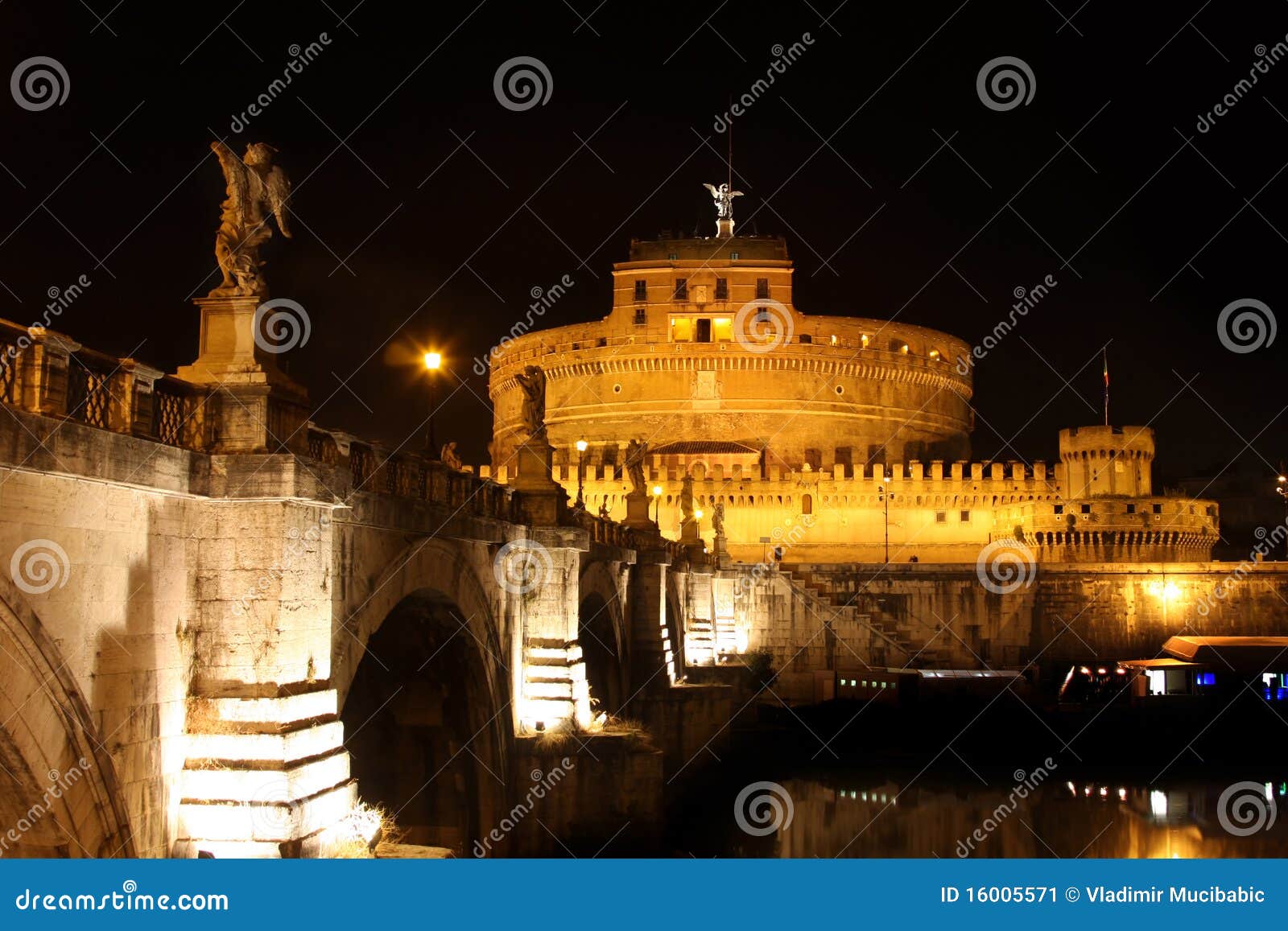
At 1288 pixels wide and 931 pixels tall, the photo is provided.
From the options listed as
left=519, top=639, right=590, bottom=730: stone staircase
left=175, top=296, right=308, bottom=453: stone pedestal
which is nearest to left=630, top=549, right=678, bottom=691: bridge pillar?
left=519, top=639, right=590, bottom=730: stone staircase

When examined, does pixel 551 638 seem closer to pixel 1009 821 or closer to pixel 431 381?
pixel 431 381

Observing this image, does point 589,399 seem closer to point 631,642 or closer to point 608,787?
point 631,642

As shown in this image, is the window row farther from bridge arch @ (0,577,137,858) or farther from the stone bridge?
bridge arch @ (0,577,137,858)

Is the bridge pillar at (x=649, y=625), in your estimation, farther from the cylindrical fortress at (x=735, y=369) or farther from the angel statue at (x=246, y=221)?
the cylindrical fortress at (x=735, y=369)

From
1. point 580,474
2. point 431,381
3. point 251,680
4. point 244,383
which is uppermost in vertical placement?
point 580,474

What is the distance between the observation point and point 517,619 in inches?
702

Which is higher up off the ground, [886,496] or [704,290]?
[704,290]

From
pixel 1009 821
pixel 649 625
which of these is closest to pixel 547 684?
pixel 649 625

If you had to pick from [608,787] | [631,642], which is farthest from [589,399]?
[608,787]

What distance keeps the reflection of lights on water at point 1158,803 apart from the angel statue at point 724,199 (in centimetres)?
4806

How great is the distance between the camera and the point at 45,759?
7.83 meters

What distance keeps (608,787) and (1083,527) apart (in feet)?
134

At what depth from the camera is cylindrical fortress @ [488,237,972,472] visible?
67375 mm

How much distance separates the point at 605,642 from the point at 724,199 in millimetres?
52016
